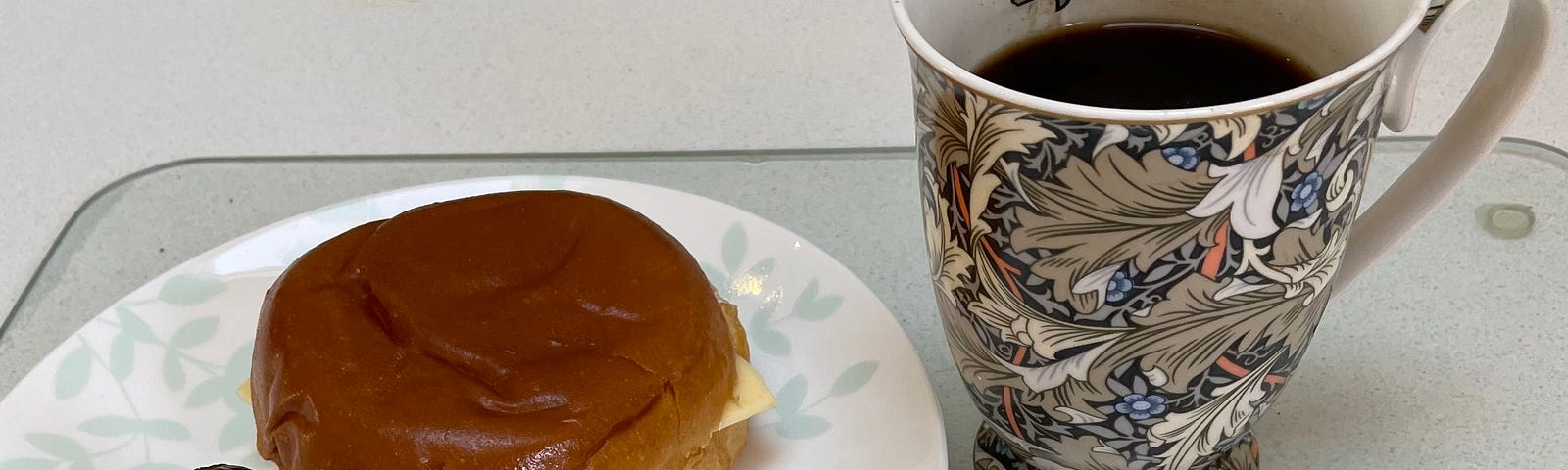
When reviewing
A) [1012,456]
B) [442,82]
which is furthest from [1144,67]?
[442,82]

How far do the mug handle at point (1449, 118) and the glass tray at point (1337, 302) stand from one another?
217 millimetres

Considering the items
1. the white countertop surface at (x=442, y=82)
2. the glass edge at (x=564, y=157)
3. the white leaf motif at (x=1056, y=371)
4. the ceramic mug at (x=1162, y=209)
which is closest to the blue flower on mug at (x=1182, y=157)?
the ceramic mug at (x=1162, y=209)

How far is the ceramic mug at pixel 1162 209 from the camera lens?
0.47 metres

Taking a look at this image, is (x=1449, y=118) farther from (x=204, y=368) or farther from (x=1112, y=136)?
(x=204, y=368)

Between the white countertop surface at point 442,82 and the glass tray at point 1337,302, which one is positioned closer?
the glass tray at point 1337,302

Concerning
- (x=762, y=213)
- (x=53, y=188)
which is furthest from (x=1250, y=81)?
(x=53, y=188)

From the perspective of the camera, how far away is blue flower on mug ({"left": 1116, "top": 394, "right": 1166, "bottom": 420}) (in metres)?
0.58

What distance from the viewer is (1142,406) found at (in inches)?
23.0

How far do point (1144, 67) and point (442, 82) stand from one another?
36.4 inches

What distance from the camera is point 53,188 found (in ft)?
4.12

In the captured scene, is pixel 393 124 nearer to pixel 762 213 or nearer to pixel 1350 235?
pixel 762 213

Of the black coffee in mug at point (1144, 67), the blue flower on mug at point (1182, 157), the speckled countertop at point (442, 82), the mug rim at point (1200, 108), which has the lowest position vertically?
the speckled countertop at point (442, 82)

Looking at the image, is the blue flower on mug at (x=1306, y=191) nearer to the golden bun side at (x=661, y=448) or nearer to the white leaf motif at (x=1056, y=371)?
the white leaf motif at (x=1056, y=371)

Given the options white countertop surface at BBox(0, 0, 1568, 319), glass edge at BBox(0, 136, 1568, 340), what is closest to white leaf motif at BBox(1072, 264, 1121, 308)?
glass edge at BBox(0, 136, 1568, 340)
